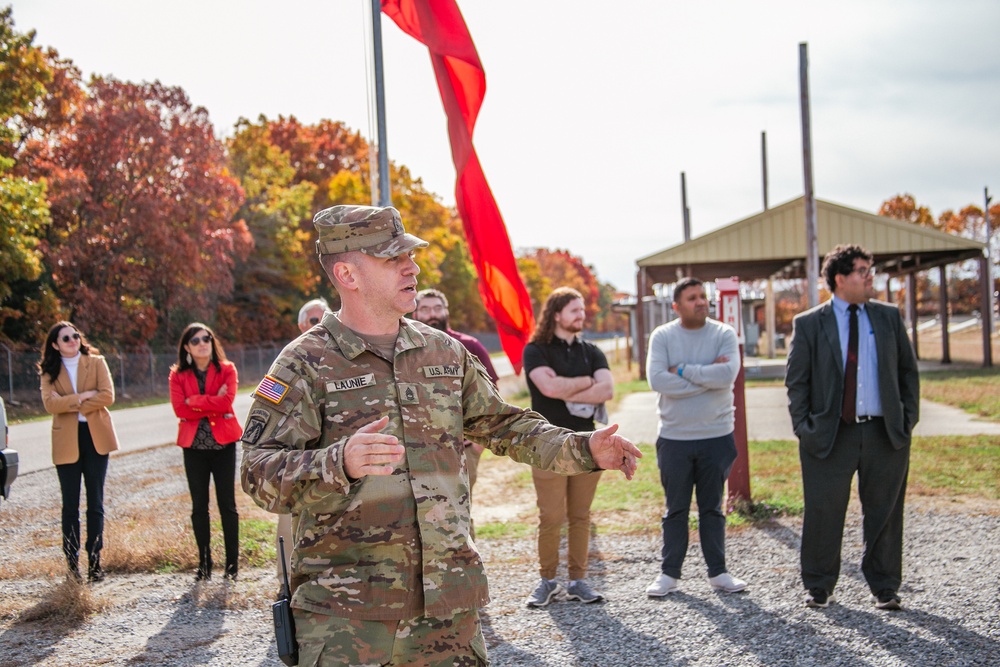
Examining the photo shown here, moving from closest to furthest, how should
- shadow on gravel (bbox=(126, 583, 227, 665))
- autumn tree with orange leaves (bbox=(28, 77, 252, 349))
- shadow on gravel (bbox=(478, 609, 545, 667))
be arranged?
shadow on gravel (bbox=(478, 609, 545, 667))
shadow on gravel (bbox=(126, 583, 227, 665))
autumn tree with orange leaves (bbox=(28, 77, 252, 349))

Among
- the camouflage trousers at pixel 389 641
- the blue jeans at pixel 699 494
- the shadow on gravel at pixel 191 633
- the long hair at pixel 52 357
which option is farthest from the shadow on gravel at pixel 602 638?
the long hair at pixel 52 357

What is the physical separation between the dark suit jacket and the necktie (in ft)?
0.10

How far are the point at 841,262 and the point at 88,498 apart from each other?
552 cm

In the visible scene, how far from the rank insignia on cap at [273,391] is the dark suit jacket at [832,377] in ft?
12.4

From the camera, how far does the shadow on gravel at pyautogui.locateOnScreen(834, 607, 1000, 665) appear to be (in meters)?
4.52

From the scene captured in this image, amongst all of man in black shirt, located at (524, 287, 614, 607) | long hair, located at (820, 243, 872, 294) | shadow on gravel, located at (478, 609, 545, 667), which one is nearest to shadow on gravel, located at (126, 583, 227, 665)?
shadow on gravel, located at (478, 609, 545, 667)

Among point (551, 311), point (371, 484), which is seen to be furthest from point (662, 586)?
point (371, 484)

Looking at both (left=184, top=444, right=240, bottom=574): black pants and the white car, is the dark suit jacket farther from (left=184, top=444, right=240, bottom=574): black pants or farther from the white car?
the white car

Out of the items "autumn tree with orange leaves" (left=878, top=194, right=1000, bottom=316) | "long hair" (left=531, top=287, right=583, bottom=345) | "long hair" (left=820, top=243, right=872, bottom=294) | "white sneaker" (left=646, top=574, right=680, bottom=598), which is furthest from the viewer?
"autumn tree with orange leaves" (left=878, top=194, right=1000, bottom=316)

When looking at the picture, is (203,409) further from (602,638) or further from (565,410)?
(602,638)

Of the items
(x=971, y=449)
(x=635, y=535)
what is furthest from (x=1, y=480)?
(x=971, y=449)

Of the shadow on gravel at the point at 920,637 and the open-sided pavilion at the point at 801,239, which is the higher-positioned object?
the open-sided pavilion at the point at 801,239

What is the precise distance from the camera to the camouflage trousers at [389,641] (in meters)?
2.52

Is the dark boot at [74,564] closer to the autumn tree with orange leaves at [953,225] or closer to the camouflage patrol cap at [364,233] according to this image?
the camouflage patrol cap at [364,233]
